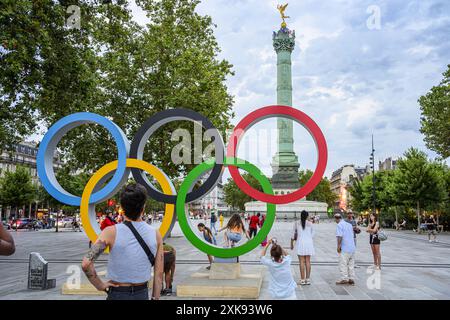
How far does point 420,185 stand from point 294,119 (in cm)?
3121

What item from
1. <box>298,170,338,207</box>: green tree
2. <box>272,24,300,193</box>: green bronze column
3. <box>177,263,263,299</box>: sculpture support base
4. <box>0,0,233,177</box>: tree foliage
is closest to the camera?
<box>177,263,263,299</box>: sculpture support base

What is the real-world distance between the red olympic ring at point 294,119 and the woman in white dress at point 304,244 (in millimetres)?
718

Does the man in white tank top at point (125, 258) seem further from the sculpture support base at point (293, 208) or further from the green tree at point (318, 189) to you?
the green tree at point (318, 189)

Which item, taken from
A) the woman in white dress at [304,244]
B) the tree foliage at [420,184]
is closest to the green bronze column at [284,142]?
the tree foliage at [420,184]

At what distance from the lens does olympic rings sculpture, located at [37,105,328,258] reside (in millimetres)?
10359

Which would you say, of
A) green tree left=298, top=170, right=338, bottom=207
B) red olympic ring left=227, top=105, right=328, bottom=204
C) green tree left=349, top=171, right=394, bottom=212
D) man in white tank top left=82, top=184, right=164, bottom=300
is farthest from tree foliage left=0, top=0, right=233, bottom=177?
green tree left=298, top=170, right=338, bottom=207

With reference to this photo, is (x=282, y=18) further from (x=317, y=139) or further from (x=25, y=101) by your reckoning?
(x=317, y=139)

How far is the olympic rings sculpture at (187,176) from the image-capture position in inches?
408

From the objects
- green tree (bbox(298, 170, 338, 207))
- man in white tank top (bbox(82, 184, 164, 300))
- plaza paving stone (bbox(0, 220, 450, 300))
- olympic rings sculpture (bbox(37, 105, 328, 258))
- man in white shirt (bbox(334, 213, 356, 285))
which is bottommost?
plaza paving stone (bbox(0, 220, 450, 300))

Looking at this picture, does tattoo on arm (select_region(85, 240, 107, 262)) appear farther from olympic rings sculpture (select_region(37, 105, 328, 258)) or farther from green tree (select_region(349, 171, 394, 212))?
green tree (select_region(349, 171, 394, 212))

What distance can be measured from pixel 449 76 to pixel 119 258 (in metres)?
35.5

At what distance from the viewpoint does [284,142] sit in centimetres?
6700

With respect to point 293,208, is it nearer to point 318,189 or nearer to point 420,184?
point 420,184

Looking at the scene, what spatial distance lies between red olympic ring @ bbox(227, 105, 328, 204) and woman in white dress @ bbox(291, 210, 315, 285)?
28.3 inches
